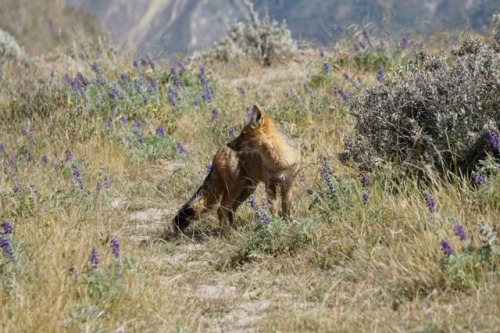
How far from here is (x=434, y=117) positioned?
18.2ft

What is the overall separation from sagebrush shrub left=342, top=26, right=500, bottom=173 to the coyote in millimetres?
644

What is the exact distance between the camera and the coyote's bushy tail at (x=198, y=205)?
5.49 meters

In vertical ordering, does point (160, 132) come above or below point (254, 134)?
below

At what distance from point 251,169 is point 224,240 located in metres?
0.68

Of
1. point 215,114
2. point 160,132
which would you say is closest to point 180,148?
point 160,132

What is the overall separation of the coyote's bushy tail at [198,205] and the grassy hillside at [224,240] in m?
0.14

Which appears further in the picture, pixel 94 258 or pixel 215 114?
pixel 215 114

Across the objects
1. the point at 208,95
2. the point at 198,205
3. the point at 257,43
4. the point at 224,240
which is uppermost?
the point at 257,43

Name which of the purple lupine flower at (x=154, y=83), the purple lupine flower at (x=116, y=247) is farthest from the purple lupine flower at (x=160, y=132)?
the purple lupine flower at (x=116, y=247)

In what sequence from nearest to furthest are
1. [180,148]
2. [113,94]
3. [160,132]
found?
[180,148] → [160,132] → [113,94]

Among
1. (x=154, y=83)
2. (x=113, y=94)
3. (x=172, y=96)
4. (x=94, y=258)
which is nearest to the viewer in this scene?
(x=94, y=258)

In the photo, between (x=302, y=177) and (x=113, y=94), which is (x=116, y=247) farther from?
(x=113, y=94)

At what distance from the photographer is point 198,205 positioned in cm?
559

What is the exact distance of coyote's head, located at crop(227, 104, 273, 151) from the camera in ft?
18.9
